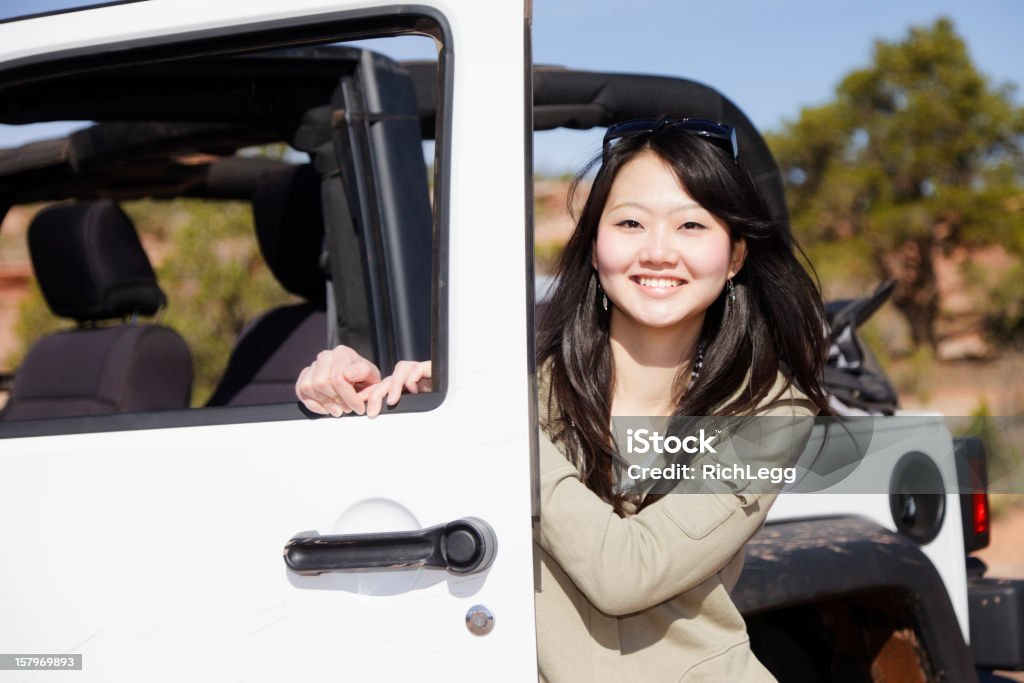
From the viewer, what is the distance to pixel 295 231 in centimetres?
278

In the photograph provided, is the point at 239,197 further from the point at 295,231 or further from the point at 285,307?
the point at 295,231

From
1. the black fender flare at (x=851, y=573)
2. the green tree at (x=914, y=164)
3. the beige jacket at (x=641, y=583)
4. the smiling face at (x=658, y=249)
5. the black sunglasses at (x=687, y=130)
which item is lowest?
the black fender flare at (x=851, y=573)

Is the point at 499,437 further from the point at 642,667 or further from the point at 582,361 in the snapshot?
the point at 642,667

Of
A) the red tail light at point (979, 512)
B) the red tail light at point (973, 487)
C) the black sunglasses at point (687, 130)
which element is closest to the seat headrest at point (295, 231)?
the black sunglasses at point (687, 130)

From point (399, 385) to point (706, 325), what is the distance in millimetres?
516

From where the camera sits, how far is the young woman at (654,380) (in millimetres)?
1478

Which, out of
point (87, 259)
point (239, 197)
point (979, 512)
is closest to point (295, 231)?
point (87, 259)

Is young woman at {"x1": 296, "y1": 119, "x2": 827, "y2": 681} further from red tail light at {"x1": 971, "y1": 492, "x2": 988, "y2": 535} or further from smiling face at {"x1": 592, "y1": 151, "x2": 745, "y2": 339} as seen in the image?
red tail light at {"x1": 971, "y1": 492, "x2": 988, "y2": 535}

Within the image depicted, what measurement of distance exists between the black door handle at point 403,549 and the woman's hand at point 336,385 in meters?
0.19

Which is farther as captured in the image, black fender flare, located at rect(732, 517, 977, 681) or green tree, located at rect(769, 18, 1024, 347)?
green tree, located at rect(769, 18, 1024, 347)

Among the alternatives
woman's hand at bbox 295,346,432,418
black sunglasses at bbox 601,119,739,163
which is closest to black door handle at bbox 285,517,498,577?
woman's hand at bbox 295,346,432,418

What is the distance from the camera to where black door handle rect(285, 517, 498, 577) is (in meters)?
1.45

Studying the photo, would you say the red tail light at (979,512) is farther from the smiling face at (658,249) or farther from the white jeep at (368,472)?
the smiling face at (658,249)

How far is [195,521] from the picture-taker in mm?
1564
